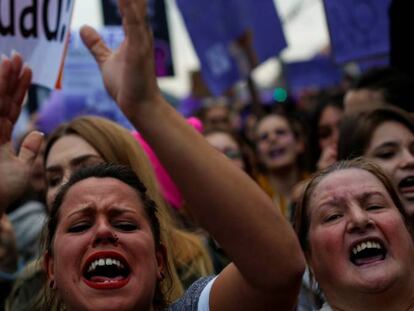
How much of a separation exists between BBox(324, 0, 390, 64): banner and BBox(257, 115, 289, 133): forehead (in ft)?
2.93

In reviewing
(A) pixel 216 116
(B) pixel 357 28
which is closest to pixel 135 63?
(B) pixel 357 28

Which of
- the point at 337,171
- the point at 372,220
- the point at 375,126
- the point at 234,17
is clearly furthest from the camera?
the point at 234,17

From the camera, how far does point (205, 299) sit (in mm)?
2393

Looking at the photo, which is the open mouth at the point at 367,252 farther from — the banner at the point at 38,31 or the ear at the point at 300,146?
the ear at the point at 300,146

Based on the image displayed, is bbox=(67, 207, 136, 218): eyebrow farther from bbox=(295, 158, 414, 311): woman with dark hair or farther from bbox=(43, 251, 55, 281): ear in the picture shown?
bbox=(295, 158, 414, 311): woman with dark hair

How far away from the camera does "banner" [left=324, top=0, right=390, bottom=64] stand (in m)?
5.22

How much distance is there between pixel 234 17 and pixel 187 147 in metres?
4.75

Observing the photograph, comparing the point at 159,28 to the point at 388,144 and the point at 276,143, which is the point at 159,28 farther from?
the point at 388,144

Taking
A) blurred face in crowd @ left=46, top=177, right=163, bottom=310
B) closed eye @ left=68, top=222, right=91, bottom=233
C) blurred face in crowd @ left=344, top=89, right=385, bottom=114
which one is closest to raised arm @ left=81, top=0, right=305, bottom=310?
blurred face in crowd @ left=46, top=177, right=163, bottom=310

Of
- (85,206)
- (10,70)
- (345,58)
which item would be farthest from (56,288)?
(345,58)

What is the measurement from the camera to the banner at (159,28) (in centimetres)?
647

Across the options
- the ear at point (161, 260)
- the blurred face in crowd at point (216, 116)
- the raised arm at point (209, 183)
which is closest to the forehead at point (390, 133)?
the ear at point (161, 260)

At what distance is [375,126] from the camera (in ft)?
12.4

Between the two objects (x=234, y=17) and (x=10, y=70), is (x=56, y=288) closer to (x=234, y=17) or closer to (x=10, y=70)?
(x=10, y=70)
